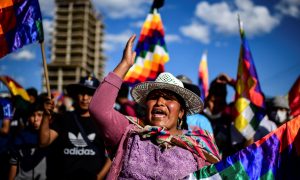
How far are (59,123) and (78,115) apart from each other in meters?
0.25

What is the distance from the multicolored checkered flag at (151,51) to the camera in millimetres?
5961

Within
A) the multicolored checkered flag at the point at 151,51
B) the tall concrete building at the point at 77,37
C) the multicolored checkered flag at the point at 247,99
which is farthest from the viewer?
the tall concrete building at the point at 77,37

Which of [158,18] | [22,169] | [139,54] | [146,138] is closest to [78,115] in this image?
[22,169]

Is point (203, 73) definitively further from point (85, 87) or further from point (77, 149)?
point (77, 149)

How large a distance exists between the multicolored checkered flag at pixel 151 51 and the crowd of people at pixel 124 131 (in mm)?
602

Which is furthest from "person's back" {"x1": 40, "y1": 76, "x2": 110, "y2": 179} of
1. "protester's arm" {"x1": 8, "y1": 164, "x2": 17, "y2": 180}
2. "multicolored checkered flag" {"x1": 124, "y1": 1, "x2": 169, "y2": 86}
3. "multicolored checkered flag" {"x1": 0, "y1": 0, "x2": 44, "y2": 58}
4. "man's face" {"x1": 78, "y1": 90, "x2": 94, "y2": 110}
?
"multicolored checkered flag" {"x1": 124, "y1": 1, "x2": 169, "y2": 86}

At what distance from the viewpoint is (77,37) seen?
97.0 m

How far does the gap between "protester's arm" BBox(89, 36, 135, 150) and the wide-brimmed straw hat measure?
0.36m

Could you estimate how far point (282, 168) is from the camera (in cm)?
209

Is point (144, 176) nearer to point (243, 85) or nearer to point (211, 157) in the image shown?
point (211, 157)

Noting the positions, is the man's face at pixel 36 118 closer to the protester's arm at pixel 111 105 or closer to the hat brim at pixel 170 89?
the hat brim at pixel 170 89

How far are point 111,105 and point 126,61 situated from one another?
31 cm

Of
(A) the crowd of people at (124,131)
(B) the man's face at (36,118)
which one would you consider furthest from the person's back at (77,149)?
(B) the man's face at (36,118)

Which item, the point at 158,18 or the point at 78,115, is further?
the point at 158,18
